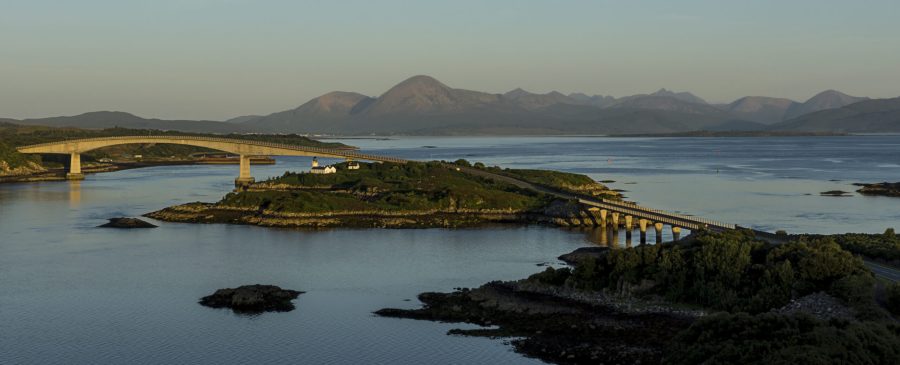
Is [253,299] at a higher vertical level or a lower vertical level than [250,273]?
higher

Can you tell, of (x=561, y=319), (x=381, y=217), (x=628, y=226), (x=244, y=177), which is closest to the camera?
(x=561, y=319)

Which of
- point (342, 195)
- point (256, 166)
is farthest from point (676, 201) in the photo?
point (256, 166)

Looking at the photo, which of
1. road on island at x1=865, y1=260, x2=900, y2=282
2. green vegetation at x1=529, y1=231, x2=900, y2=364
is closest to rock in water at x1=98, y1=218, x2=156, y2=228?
green vegetation at x1=529, y1=231, x2=900, y2=364

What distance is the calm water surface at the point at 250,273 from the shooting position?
36625mm

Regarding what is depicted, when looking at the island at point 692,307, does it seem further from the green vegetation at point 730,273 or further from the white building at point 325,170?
the white building at point 325,170

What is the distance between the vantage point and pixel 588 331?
122 feet

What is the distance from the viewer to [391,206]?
7894 cm

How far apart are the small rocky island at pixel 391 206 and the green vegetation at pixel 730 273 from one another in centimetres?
2757

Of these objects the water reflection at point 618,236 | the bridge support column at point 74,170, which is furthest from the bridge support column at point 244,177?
the water reflection at point 618,236

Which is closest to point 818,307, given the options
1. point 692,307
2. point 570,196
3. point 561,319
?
point 692,307

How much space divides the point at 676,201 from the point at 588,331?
57.0 m

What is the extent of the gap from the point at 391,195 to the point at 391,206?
3.36 meters

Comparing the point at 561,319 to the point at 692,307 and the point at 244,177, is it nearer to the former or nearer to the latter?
the point at 692,307

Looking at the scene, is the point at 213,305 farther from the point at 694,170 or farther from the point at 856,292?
the point at 694,170
